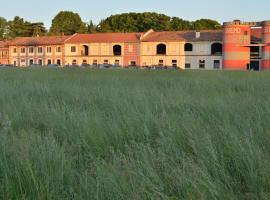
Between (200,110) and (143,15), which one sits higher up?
(143,15)

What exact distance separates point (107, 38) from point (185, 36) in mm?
15378

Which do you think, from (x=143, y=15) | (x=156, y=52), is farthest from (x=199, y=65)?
(x=143, y=15)

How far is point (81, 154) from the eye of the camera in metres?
4.74

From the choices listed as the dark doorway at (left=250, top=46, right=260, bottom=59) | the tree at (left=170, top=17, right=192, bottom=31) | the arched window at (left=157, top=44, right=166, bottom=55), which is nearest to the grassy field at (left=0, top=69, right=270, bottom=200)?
the dark doorway at (left=250, top=46, right=260, bottom=59)

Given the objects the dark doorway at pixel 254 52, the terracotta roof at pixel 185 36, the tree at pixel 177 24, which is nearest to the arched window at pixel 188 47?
the terracotta roof at pixel 185 36

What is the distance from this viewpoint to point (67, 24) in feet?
375

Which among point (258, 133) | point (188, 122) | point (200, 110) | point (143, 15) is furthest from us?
point (143, 15)

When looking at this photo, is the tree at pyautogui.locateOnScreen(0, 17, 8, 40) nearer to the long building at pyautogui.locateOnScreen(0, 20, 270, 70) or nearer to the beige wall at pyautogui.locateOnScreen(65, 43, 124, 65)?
the long building at pyautogui.locateOnScreen(0, 20, 270, 70)

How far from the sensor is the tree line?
101 meters

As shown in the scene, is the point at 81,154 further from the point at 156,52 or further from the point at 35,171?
the point at 156,52

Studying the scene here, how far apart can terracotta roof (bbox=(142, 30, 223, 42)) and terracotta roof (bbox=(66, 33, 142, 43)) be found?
2.32 meters

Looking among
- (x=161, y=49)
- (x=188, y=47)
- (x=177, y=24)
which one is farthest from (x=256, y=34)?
(x=177, y=24)

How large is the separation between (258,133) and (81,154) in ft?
7.15

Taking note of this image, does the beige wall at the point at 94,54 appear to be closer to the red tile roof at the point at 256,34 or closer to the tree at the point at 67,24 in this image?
the tree at the point at 67,24
